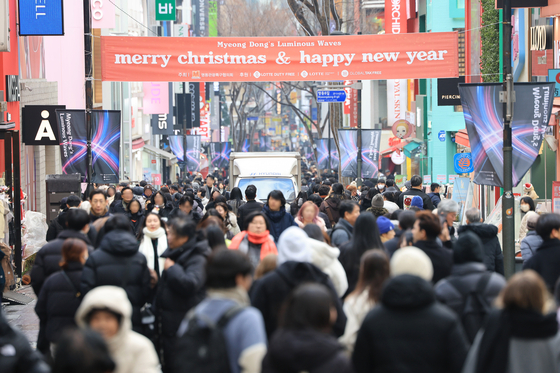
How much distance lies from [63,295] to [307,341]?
132 inches

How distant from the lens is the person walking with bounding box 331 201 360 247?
28.9 ft

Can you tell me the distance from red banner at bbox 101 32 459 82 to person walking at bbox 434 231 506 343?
1183cm

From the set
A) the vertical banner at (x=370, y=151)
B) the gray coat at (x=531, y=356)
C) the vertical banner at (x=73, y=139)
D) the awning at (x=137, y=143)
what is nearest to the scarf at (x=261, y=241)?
the gray coat at (x=531, y=356)

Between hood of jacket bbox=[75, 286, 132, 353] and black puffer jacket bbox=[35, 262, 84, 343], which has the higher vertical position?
hood of jacket bbox=[75, 286, 132, 353]

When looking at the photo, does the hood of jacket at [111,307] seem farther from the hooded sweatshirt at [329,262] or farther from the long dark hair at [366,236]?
the long dark hair at [366,236]

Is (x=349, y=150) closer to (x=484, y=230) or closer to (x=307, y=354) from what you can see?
(x=484, y=230)

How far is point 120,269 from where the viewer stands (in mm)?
6410

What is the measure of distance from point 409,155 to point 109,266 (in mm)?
37046

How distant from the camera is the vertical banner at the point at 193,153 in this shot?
1725 inches

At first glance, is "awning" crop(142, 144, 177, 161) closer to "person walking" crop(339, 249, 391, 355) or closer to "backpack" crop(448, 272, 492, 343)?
"person walking" crop(339, 249, 391, 355)

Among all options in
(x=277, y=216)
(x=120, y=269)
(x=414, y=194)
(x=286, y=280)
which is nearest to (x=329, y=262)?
(x=286, y=280)

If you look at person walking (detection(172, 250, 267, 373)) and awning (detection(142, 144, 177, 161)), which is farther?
awning (detection(142, 144, 177, 161))

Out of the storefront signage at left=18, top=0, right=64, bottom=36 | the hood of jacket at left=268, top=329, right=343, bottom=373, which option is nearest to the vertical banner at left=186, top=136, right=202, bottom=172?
the storefront signage at left=18, top=0, right=64, bottom=36

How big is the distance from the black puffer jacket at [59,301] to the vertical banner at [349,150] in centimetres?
1985
